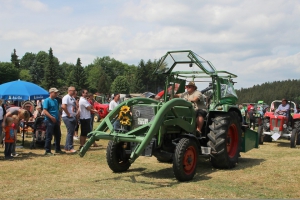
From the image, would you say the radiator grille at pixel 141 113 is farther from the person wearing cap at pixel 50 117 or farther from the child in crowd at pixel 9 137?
the child in crowd at pixel 9 137

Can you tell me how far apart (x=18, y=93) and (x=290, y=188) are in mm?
10075

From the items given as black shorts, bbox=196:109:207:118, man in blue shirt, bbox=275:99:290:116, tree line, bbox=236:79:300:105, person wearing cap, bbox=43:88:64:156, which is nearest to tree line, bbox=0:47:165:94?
man in blue shirt, bbox=275:99:290:116

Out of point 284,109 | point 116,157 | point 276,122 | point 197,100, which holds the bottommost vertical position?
point 116,157

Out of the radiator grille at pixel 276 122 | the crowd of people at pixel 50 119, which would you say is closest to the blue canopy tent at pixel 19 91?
the crowd of people at pixel 50 119

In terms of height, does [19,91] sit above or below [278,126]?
above

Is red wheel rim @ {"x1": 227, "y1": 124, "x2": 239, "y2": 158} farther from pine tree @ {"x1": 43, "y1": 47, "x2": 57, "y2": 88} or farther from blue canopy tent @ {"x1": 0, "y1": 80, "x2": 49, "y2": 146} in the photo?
pine tree @ {"x1": 43, "y1": 47, "x2": 57, "y2": 88}

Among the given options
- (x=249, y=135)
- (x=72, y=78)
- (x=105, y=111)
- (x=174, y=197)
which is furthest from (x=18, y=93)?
(x=72, y=78)

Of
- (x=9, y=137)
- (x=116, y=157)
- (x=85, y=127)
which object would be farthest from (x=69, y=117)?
(x=116, y=157)

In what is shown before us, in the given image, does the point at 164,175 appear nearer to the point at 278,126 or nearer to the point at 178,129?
the point at 178,129

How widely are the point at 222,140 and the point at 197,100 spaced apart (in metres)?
1.03

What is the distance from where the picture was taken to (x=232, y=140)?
29.3ft

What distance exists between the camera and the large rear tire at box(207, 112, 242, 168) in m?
7.89

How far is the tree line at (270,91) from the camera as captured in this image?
276 feet

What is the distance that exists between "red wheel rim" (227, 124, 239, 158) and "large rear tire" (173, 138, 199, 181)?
5.93ft
